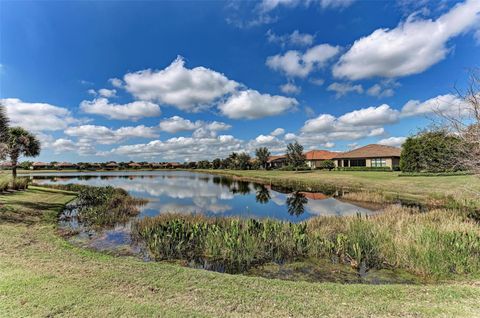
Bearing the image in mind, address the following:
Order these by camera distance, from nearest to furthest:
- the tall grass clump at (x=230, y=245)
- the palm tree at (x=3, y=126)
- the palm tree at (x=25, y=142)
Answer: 1. the tall grass clump at (x=230, y=245)
2. the palm tree at (x=3, y=126)
3. the palm tree at (x=25, y=142)

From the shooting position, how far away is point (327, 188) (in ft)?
95.1

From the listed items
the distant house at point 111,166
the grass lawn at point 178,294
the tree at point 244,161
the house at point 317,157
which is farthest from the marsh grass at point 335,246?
the distant house at point 111,166

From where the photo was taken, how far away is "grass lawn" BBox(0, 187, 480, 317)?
13.6 ft

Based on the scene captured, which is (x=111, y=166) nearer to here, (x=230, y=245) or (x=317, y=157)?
(x=317, y=157)

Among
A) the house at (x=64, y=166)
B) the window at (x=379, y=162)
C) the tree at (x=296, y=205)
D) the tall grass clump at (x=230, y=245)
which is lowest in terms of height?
the tree at (x=296, y=205)

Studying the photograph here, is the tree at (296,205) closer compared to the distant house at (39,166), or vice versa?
the tree at (296,205)

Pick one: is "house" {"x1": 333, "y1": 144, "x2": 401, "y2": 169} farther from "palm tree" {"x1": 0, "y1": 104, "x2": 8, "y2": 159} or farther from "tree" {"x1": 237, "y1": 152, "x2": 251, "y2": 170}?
"palm tree" {"x1": 0, "y1": 104, "x2": 8, "y2": 159}

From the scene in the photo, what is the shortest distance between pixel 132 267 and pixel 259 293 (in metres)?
3.24

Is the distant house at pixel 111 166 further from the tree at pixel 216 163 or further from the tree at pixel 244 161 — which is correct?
the tree at pixel 244 161

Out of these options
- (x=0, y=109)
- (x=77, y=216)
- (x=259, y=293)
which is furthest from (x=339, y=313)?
(x=0, y=109)

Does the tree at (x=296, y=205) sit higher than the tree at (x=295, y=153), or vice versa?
the tree at (x=295, y=153)

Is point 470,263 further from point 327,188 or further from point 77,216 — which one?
point 327,188

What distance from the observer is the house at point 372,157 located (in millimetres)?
48631

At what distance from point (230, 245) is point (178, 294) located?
358cm
